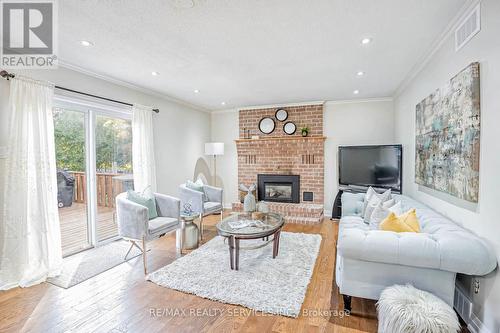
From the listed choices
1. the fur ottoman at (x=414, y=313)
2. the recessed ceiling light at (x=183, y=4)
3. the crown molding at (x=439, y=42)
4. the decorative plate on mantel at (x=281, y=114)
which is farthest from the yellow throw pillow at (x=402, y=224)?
the decorative plate on mantel at (x=281, y=114)

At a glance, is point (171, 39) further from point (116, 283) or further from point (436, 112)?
point (436, 112)

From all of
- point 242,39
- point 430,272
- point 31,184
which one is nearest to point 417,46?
point 242,39

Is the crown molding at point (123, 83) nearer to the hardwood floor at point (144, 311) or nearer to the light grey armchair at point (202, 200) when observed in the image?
the light grey armchair at point (202, 200)

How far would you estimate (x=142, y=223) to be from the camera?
2842 millimetres

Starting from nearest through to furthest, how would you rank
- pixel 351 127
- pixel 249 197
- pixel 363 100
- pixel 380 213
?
1. pixel 380 213
2. pixel 249 197
3. pixel 363 100
4. pixel 351 127

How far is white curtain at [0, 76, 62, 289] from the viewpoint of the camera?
2473mm

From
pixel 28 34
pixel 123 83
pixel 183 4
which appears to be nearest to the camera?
pixel 183 4

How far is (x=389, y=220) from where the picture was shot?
7.03ft

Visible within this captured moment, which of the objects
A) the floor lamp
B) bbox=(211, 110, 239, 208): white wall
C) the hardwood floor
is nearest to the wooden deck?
the hardwood floor

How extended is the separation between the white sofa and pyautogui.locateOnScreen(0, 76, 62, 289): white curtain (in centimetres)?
309

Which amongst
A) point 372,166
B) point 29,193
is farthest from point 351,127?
point 29,193

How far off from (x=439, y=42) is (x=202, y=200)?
3.71 m

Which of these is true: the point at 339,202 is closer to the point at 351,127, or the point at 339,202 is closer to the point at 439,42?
the point at 351,127

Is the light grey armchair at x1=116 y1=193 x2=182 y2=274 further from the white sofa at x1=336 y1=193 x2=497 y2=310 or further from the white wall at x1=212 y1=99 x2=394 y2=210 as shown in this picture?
the white wall at x1=212 y1=99 x2=394 y2=210
